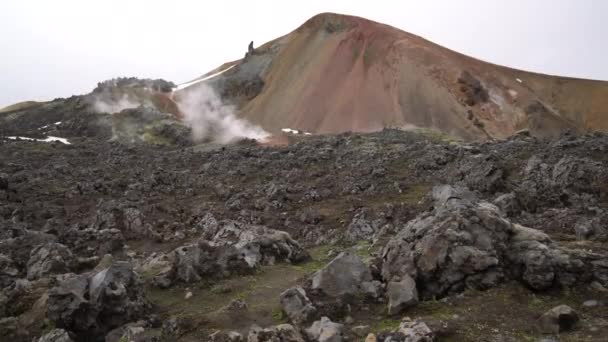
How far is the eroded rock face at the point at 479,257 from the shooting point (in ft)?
44.0

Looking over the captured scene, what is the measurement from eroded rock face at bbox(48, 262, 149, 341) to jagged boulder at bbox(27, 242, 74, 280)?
431 centimetres

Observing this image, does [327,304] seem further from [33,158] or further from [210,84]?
[210,84]

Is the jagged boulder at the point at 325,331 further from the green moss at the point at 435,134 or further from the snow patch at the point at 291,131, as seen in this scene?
the snow patch at the point at 291,131

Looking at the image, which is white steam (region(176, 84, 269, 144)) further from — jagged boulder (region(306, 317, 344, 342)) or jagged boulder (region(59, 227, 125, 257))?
jagged boulder (region(306, 317, 344, 342))

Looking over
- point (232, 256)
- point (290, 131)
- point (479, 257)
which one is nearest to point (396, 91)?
point (290, 131)

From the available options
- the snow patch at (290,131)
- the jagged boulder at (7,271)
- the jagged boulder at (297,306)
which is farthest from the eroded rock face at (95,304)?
the snow patch at (290,131)

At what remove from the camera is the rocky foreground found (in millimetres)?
13008

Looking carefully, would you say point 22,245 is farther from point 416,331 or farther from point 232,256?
point 416,331

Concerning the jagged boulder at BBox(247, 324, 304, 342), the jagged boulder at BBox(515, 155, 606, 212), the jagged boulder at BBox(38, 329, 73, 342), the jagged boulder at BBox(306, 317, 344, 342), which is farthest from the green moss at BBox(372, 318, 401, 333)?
the jagged boulder at BBox(515, 155, 606, 212)

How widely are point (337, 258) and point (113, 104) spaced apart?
72.5 metres

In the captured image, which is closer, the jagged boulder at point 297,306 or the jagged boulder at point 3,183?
the jagged boulder at point 297,306

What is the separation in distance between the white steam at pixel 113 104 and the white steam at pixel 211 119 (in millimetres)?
7093

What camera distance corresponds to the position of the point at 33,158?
162 ft

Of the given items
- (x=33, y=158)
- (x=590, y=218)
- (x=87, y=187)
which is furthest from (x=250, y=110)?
(x=590, y=218)
